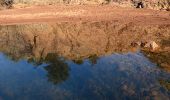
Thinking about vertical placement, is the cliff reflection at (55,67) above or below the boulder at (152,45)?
below

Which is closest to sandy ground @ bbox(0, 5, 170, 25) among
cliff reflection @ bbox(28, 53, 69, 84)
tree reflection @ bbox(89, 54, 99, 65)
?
tree reflection @ bbox(89, 54, 99, 65)

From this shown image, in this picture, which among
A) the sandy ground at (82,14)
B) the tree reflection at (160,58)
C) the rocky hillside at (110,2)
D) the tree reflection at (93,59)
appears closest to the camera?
the tree reflection at (160,58)

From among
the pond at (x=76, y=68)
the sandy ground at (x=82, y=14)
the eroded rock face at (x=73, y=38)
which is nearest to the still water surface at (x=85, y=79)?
the pond at (x=76, y=68)

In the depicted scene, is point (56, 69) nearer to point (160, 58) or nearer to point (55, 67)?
point (55, 67)

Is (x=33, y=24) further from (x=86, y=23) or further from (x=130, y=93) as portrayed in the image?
(x=130, y=93)

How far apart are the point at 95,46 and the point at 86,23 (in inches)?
277

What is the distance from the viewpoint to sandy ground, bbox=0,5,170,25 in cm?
2905

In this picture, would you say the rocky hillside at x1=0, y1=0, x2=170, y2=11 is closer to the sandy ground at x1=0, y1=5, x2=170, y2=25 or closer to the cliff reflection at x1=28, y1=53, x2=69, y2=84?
the sandy ground at x1=0, y1=5, x2=170, y2=25

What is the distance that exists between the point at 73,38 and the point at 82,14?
7741 millimetres

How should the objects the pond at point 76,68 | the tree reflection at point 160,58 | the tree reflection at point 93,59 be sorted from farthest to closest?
the tree reflection at point 93,59 < the tree reflection at point 160,58 < the pond at point 76,68

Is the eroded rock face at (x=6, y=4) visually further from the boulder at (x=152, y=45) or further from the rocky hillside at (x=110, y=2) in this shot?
the boulder at (x=152, y=45)

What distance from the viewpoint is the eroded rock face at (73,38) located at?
20.5 metres

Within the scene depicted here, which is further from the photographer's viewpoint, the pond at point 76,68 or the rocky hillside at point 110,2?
the rocky hillside at point 110,2

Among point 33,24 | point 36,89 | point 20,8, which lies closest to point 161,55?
point 36,89
